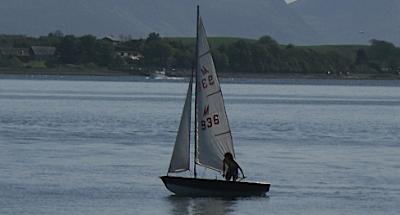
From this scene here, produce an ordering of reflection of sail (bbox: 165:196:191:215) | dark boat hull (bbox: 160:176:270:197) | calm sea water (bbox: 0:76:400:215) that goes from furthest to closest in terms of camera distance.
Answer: dark boat hull (bbox: 160:176:270:197) < calm sea water (bbox: 0:76:400:215) < reflection of sail (bbox: 165:196:191:215)

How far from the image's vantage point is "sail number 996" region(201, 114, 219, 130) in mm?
42562

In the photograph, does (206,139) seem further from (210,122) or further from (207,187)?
(207,187)

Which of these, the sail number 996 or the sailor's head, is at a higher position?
the sail number 996

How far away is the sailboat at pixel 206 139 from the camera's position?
42.2 meters

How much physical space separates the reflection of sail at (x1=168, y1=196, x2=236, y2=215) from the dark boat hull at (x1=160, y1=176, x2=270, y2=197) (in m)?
0.20

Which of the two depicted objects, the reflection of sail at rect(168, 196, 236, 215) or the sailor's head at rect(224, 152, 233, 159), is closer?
the reflection of sail at rect(168, 196, 236, 215)

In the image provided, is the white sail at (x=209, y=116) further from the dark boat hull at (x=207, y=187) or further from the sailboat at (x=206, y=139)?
the dark boat hull at (x=207, y=187)

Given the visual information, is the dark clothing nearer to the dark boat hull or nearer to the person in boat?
the person in boat

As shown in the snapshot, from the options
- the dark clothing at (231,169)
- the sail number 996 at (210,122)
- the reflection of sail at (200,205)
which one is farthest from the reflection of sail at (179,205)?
the sail number 996 at (210,122)

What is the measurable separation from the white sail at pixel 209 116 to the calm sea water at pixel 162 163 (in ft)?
4.80

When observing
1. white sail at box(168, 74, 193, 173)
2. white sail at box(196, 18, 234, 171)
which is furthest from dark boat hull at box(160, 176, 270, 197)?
white sail at box(196, 18, 234, 171)

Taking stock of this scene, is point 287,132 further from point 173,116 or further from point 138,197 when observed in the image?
point 138,197

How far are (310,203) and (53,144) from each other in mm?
20909

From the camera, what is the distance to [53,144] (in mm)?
61500
